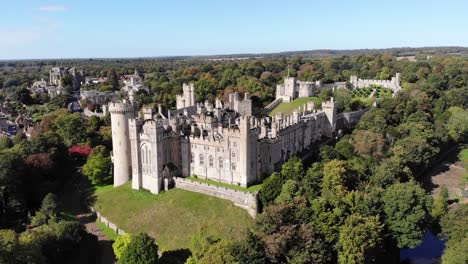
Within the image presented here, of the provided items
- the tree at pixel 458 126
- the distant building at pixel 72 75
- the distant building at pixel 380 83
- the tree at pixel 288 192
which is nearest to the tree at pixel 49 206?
the tree at pixel 288 192

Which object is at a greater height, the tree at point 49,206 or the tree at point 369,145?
the tree at point 369,145

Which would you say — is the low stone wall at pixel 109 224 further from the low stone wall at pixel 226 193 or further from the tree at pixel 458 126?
the tree at pixel 458 126

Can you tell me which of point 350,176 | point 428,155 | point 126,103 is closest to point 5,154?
point 126,103

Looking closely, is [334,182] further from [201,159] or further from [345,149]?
[201,159]

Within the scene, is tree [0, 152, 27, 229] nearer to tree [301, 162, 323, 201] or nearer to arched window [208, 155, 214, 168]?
arched window [208, 155, 214, 168]

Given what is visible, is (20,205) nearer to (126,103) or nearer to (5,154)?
(5,154)

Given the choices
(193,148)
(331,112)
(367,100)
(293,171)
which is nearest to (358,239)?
(293,171)
